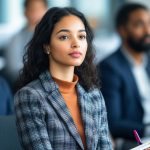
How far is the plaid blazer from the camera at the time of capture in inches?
75.8

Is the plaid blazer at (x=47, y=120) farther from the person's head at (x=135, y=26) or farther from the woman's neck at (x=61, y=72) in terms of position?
the person's head at (x=135, y=26)

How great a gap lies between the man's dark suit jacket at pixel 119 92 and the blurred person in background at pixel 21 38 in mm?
870

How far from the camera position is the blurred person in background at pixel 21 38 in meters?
4.04

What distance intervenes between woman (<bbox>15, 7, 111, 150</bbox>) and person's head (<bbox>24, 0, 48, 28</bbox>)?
74.2 inches

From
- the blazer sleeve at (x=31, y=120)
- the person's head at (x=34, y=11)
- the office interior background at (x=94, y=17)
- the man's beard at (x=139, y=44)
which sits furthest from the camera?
the office interior background at (x=94, y=17)

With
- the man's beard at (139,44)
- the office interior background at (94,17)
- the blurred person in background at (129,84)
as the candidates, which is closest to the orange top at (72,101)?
the blurred person in background at (129,84)

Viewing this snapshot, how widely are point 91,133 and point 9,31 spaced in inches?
96.7

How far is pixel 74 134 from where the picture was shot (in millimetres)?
1970

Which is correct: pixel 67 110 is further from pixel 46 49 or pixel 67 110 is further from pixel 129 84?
pixel 129 84

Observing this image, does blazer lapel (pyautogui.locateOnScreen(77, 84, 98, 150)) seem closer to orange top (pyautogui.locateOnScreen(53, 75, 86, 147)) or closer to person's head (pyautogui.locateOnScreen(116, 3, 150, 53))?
orange top (pyautogui.locateOnScreen(53, 75, 86, 147))

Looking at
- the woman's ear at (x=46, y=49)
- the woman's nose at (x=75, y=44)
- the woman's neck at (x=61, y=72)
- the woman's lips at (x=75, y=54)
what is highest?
the woman's nose at (x=75, y=44)

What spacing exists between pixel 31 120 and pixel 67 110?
0.15m

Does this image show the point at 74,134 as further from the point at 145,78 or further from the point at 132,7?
the point at 132,7

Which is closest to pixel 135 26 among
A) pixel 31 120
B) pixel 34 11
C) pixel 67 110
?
pixel 34 11
